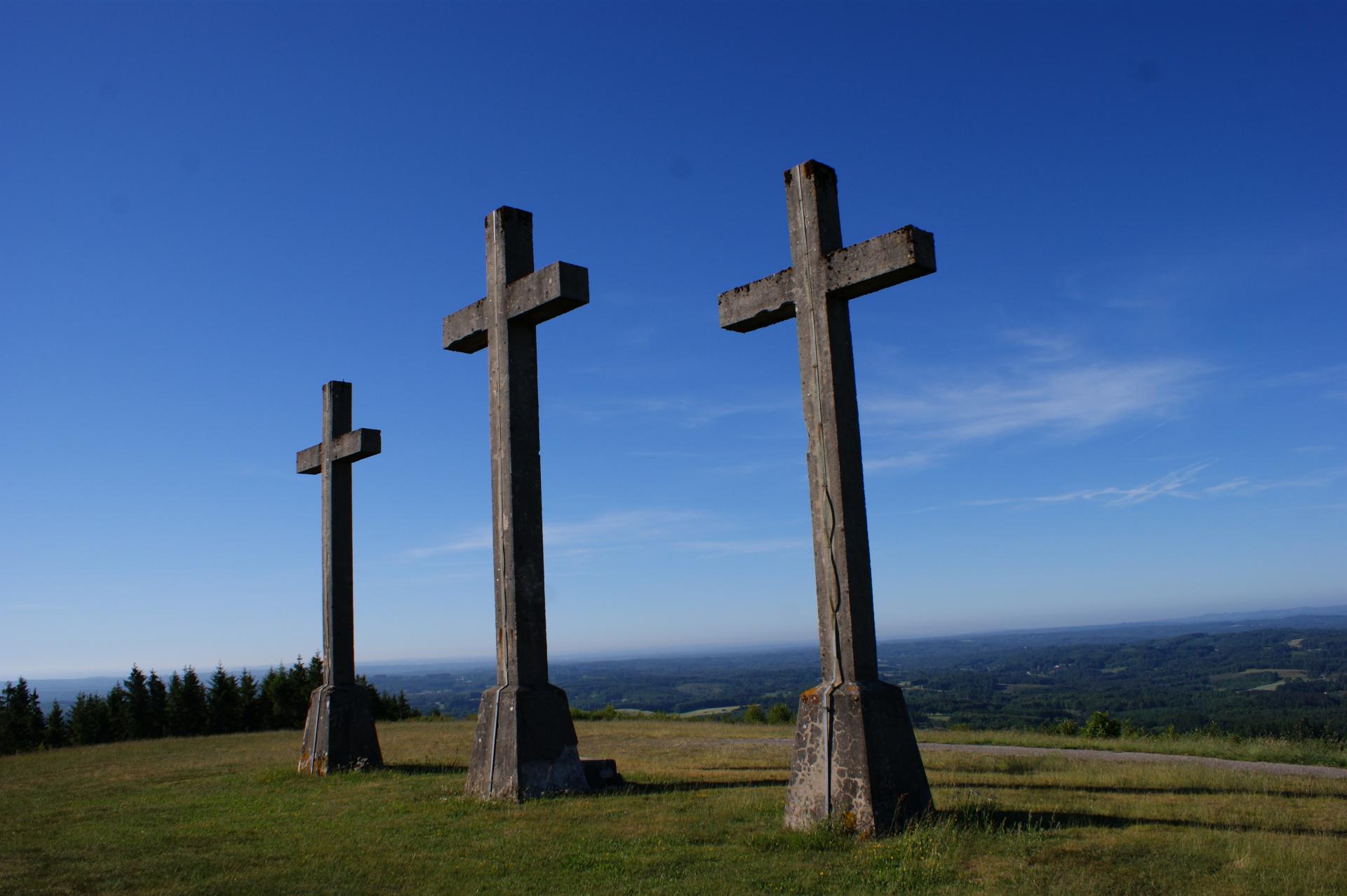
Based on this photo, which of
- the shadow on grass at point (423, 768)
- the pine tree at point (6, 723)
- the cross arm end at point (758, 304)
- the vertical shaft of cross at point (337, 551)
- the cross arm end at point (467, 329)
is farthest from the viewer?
the pine tree at point (6, 723)

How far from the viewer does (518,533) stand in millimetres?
9078

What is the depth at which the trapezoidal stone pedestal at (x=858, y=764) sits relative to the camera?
20.1 feet

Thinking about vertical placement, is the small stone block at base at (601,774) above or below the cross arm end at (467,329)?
below

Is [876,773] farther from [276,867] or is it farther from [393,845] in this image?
[276,867]

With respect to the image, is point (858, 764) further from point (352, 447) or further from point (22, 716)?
point (22, 716)

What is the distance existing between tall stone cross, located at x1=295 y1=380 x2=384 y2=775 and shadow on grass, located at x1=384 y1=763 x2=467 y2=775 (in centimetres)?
30

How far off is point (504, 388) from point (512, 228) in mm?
1776

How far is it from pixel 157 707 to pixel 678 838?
85.2 ft

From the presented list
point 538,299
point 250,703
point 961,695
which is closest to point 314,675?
point 250,703

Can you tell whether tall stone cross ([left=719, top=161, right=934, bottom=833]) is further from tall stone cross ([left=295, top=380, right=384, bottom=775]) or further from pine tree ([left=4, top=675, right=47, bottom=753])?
pine tree ([left=4, top=675, right=47, bottom=753])

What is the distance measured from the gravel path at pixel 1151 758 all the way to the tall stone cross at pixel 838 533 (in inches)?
232

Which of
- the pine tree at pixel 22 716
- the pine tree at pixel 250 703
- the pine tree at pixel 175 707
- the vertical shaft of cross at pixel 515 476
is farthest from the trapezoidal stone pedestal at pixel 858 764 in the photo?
the pine tree at pixel 22 716

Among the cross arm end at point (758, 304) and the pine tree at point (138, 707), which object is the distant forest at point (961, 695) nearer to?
the pine tree at point (138, 707)

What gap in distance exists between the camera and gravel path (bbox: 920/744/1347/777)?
1026 centimetres
